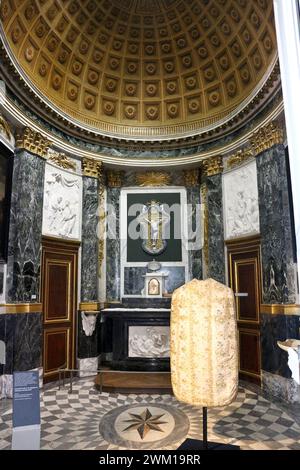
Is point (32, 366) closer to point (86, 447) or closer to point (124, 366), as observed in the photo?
point (124, 366)

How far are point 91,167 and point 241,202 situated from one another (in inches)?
189

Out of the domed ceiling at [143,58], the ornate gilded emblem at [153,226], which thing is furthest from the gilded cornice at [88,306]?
the domed ceiling at [143,58]

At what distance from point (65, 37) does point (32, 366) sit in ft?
29.9

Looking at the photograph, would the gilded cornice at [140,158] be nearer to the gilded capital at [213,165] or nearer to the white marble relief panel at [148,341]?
the gilded capital at [213,165]

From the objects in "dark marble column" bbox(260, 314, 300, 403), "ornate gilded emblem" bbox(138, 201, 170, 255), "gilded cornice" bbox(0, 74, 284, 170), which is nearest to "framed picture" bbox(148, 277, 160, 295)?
"ornate gilded emblem" bbox(138, 201, 170, 255)

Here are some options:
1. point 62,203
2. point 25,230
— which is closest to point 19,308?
point 25,230

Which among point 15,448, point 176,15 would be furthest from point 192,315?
point 176,15

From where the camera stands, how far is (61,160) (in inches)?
396

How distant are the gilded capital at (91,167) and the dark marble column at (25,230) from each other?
1796 millimetres

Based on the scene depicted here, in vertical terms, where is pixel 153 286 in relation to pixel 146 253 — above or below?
below

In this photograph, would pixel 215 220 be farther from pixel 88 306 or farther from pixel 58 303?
pixel 58 303

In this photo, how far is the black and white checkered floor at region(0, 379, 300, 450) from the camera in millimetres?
5254

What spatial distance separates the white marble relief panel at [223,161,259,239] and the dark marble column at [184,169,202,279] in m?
1.40

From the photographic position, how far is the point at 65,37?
9773 mm
